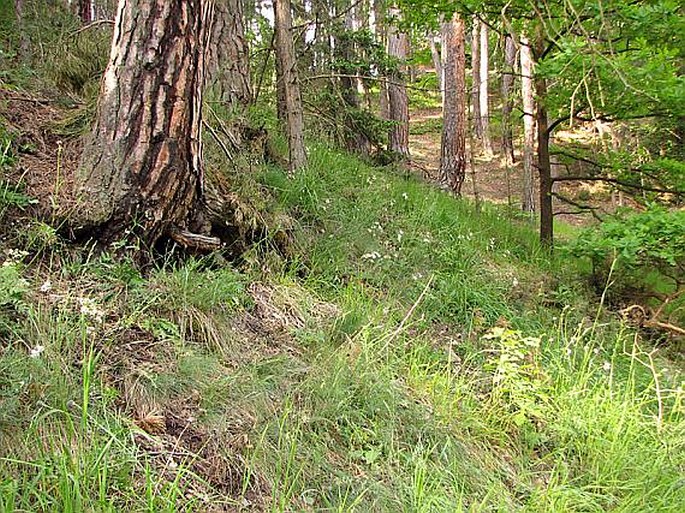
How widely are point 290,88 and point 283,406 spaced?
3.31 meters

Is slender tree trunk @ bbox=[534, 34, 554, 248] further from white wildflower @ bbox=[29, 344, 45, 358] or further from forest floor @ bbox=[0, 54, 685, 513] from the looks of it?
white wildflower @ bbox=[29, 344, 45, 358]

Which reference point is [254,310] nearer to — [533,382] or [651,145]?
[533,382]

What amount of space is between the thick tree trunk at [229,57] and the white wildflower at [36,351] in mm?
3130

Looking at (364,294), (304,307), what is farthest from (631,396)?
(304,307)

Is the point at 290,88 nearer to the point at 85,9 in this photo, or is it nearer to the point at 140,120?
the point at 140,120

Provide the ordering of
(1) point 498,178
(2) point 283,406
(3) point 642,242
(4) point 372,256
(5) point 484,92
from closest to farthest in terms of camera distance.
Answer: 1. (2) point 283,406
2. (4) point 372,256
3. (3) point 642,242
4. (1) point 498,178
5. (5) point 484,92

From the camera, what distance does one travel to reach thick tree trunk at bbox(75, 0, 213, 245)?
2.75 metres

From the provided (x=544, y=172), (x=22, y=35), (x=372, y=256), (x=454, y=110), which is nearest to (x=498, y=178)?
(x=454, y=110)

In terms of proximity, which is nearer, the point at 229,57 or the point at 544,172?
the point at 229,57

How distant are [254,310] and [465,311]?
177 cm

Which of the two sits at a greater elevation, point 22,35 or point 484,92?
point 484,92

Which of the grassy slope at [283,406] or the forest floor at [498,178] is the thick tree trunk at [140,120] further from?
the forest floor at [498,178]

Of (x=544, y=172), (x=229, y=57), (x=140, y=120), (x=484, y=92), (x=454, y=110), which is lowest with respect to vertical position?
(x=544, y=172)

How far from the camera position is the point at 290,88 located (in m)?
4.76
